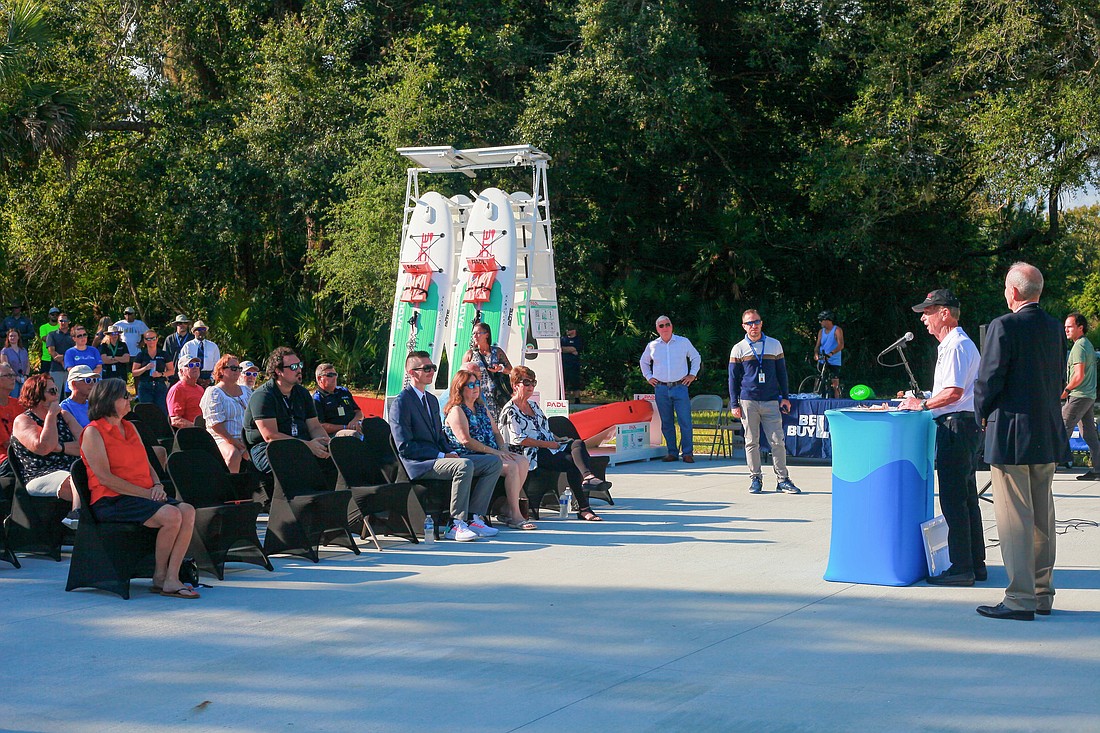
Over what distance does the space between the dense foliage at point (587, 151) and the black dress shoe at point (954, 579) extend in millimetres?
14171

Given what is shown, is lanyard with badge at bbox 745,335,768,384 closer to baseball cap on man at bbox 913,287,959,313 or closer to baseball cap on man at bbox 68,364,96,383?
baseball cap on man at bbox 913,287,959,313

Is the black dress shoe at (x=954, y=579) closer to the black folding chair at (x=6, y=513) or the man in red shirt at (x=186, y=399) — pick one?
the black folding chair at (x=6, y=513)

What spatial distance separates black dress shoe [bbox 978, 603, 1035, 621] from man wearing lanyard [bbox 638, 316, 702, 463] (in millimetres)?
9000

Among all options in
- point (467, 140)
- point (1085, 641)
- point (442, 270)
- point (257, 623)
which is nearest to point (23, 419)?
point (257, 623)

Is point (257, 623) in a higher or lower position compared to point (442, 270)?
lower

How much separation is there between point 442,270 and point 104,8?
14.6 meters

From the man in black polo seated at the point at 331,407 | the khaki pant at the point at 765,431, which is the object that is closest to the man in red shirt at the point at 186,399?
the man in black polo seated at the point at 331,407

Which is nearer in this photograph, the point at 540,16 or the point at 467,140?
the point at 467,140

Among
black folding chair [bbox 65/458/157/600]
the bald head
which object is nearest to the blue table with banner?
the bald head

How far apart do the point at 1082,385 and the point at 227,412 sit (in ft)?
29.2

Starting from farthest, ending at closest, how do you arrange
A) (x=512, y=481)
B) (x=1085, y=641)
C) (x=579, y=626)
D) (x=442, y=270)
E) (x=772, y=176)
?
(x=772, y=176) < (x=442, y=270) < (x=512, y=481) < (x=579, y=626) < (x=1085, y=641)

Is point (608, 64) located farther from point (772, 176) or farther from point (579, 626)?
point (579, 626)

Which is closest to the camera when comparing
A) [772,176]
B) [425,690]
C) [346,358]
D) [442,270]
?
[425,690]

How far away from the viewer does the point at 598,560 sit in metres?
8.49
